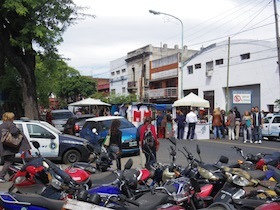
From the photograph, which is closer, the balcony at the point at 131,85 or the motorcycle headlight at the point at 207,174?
the motorcycle headlight at the point at 207,174

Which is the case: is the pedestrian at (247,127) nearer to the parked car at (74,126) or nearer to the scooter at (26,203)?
the parked car at (74,126)

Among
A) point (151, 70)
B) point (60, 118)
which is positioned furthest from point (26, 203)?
point (151, 70)

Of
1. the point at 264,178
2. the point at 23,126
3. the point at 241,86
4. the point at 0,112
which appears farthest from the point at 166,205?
the point at 241,86

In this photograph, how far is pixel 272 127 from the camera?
2042 centimetres

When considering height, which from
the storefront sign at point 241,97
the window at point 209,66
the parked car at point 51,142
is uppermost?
the window at point 209,66

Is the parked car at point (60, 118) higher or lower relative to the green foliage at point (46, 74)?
lower

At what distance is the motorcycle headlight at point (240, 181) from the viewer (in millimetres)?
4539

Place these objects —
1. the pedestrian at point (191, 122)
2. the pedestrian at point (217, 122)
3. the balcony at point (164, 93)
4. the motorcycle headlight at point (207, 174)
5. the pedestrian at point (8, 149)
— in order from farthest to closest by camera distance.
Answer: the balcony at point (164, 93) < the pedestrian at point (217, 122) < the pedestrian at point (191, 122) < the pedestrian at point (8, 149) < the motorcycle headlight at point (207, 174)

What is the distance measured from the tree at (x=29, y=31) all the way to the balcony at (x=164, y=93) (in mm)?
26874

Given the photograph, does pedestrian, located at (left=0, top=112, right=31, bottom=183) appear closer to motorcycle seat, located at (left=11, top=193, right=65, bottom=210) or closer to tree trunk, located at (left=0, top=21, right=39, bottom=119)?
motorcycle seat, located at (left=11, top=193, right=65, bottom=210)

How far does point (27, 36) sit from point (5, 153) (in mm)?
7129

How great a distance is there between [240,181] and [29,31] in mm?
12110

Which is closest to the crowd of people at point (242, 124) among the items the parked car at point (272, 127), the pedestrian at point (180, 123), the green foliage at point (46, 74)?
the parked car at point (272, 127)

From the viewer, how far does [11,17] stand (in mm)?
15164
